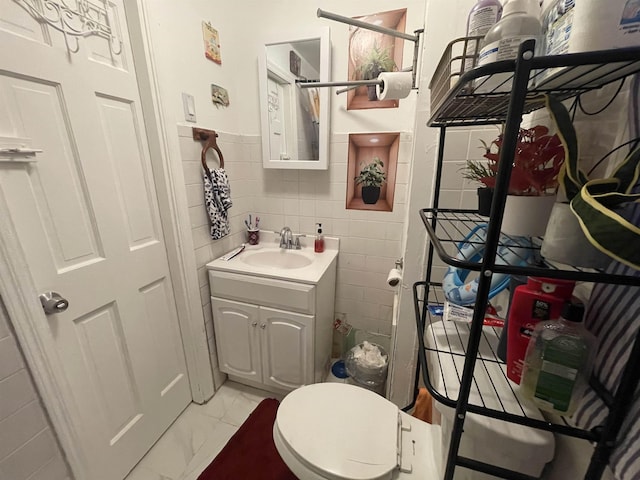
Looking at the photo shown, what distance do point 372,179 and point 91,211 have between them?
4.40 ft

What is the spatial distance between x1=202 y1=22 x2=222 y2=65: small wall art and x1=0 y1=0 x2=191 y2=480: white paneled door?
15.2 inches

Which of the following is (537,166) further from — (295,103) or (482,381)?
(295,103)

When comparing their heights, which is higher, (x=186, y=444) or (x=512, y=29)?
(x=512, y=29)

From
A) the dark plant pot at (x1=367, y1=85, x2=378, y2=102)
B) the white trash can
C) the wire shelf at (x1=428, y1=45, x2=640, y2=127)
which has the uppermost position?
A: the dark plant pot at (x1=367, y1=85, x2=378, y2=102)

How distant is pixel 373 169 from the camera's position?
5.11 feet

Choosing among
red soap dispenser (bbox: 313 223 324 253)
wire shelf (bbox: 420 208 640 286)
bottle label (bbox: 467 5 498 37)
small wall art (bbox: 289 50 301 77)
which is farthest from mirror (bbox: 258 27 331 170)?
bottle label (bbox: 467 5 498 37)

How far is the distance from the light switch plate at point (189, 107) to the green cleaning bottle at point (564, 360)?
4.99 ft

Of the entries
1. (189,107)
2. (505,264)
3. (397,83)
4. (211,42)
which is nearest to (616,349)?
(505,264)

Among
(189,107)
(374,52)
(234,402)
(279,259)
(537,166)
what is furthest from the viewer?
(279,259)

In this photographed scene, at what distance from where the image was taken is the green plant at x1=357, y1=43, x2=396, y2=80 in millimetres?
1376

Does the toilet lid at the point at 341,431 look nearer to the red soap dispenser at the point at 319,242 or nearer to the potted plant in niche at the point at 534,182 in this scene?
the potted plant in niche at the point at 534,182

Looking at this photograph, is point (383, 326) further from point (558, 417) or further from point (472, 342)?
point (472, 342)

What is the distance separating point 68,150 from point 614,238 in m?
1.40

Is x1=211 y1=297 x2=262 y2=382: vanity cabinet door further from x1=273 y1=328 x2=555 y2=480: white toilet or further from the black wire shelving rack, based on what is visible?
the black wire shelving rack
